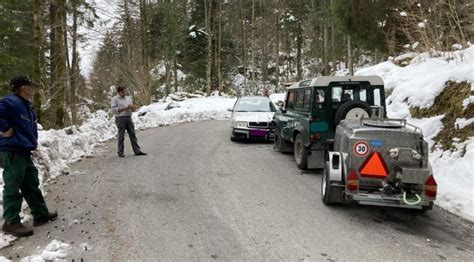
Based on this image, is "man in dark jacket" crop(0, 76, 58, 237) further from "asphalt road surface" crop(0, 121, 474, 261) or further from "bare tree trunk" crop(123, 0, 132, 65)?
"bare tree trunk" crop(123, 0, 132, 65)

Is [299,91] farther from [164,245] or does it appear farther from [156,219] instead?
[164,245]

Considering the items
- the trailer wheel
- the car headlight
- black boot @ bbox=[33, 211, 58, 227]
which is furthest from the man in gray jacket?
the trailer wheel

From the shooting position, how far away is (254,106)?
13.4 meters

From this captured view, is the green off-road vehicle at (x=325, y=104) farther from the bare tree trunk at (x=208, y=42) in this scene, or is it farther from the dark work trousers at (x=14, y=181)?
the bare tree trunk at (x=208, y=42)

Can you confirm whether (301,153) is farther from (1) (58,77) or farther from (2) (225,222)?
(1) (58,77)

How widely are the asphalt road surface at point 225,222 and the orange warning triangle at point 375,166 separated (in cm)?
67

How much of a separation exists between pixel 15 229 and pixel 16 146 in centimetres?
101

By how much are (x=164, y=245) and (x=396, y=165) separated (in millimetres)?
3310

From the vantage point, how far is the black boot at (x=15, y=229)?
4455 mm

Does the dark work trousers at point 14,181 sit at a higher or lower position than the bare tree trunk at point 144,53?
lower

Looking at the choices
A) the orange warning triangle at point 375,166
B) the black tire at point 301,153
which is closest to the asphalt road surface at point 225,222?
the black tire at point 301,153

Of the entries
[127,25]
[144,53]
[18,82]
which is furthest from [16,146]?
[127,25]

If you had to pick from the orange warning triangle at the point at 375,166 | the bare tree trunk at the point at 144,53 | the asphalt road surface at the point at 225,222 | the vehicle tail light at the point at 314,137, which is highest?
the bare tree trunk at the point at 144,53

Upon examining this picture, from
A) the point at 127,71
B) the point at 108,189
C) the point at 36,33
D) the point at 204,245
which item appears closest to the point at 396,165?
the point at 204,245
